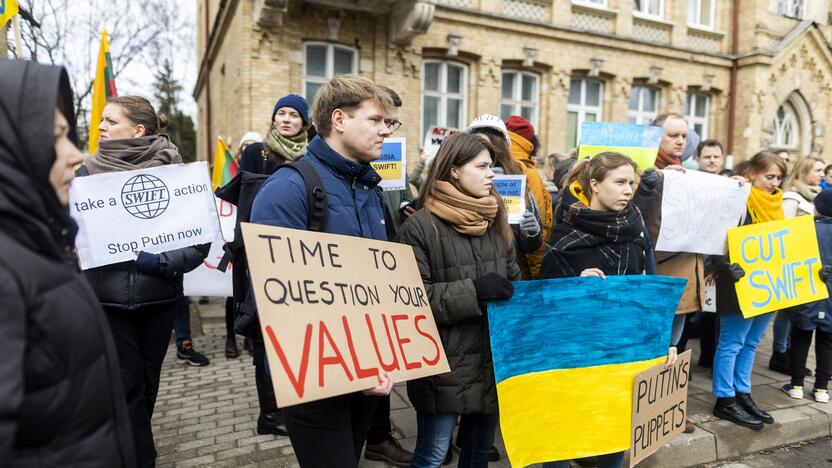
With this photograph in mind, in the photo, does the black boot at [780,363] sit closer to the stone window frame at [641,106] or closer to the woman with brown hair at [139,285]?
the woman with brown hair at [139,285]

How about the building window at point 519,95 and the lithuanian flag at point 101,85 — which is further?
the building window at point 519,95

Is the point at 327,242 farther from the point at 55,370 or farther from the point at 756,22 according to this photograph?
the point at 756,22

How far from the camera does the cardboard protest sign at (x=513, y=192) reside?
3.04m

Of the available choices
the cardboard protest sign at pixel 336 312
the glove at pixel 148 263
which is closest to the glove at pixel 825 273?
the cardboard protest sign at pixel 336 312

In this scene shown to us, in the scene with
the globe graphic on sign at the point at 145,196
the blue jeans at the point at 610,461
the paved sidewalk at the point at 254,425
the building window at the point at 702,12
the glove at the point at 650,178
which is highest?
the building window at the point at 702,12

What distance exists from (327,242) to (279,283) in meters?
0.24

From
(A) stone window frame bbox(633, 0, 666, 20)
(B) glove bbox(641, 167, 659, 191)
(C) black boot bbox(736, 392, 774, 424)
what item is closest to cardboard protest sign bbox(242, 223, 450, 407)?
(B) glove bbox(641, 167, 659, 191)

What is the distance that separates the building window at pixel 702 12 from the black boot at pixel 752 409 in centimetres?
1459

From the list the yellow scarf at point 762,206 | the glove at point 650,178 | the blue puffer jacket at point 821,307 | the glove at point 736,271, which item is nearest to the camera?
the glove at point 650,178

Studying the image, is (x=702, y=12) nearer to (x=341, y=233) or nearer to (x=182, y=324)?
(x=182, y=324)

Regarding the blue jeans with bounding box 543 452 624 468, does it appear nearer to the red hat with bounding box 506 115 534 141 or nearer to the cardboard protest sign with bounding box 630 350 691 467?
the cardboard protest sign with bounding box 630 350 691 467

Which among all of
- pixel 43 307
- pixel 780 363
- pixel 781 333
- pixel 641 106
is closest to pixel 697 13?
pixel 641 106

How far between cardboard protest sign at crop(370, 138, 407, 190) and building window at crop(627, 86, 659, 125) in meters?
12.6

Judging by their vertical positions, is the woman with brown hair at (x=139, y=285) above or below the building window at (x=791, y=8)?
below
